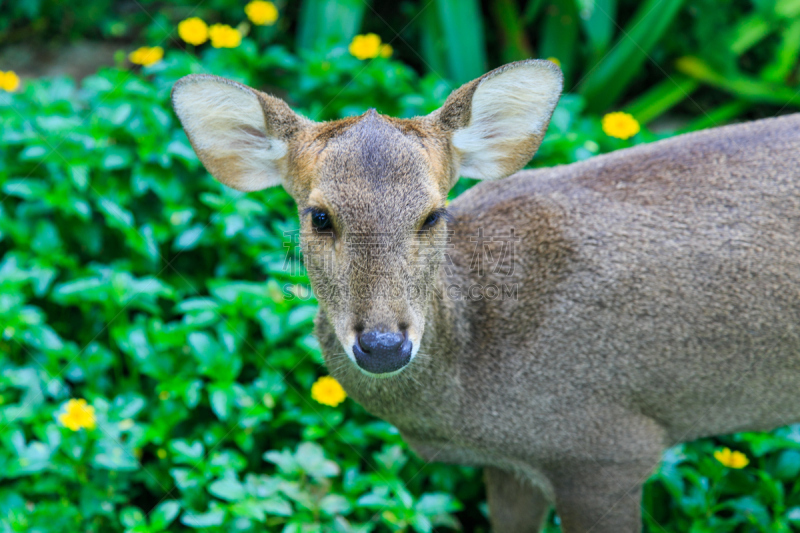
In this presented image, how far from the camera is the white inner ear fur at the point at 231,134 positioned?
309 centimetres

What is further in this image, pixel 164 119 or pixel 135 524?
pixel 164 119

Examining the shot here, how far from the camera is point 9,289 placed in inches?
169

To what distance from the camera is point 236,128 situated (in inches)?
128

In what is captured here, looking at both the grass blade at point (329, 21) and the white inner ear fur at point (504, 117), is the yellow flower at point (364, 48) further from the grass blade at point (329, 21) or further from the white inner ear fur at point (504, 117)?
Answer: the white inner ear fur at point (504, 117)

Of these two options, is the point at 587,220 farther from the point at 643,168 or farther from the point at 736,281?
the point at 736,281

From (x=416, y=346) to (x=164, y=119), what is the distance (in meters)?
3.04

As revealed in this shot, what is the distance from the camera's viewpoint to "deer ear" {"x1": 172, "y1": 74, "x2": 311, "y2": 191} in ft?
10.1

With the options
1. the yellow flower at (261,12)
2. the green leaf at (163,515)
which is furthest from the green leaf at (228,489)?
the yellow flower at (261,12)

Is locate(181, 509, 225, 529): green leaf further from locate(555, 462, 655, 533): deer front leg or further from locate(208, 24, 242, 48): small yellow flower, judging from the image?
locate(208, 24, 242, 48): small yellow flower

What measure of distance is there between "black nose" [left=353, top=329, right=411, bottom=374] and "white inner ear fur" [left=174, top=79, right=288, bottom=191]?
3.39ft

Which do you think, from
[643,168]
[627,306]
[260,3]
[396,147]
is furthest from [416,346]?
[260,3]

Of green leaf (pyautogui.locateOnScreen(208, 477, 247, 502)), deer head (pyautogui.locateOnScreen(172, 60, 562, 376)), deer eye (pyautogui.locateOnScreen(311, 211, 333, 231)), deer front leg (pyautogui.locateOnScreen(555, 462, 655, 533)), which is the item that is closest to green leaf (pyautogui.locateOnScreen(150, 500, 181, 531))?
green leaf (pyautogui.locateOnScreen(208, 477, 247, 502))

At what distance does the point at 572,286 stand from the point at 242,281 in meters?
2.28

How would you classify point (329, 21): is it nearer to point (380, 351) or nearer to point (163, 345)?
point (163, 345)
